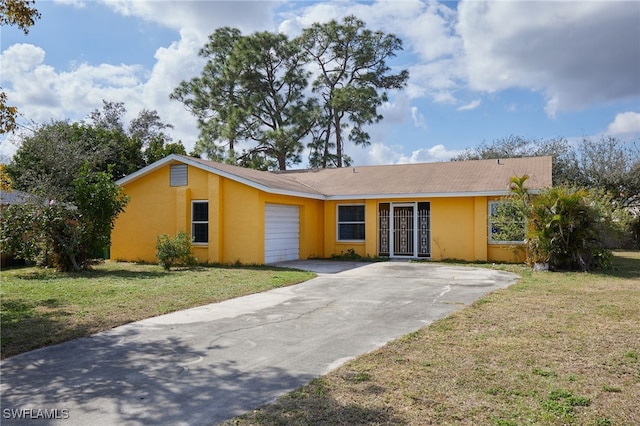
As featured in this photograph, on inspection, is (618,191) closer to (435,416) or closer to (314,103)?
(314,103)

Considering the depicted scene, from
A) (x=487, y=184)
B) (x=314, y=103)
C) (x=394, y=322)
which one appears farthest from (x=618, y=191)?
(x=394, y=322)

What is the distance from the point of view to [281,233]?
58.7ft

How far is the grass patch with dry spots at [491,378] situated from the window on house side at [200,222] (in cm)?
1129

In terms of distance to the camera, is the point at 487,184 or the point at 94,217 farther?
the point at 487,184

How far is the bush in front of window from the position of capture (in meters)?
15.0

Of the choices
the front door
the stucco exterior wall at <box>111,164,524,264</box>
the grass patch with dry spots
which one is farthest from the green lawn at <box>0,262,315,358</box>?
the front door

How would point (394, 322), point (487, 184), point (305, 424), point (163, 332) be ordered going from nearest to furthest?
point (305, 424)
point (163, 332)
point (394, 322)
point (487, 184)

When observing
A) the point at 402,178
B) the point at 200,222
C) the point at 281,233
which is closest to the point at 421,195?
the point at 402,178

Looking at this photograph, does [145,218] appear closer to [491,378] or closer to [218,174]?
[218,174]

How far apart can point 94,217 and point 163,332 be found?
882cm

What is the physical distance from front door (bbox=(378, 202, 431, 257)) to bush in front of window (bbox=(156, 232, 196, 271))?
24.6 ft

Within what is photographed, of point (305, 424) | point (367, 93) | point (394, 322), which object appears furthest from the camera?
point (367, 93)

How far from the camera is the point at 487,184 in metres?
17.5

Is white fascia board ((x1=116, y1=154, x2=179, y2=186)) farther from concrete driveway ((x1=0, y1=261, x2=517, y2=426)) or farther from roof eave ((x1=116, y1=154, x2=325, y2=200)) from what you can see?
concrete driveway ((x1=0, y1=261, x2=517, y2=426))
